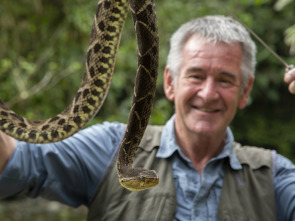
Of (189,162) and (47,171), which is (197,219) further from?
(47,171)

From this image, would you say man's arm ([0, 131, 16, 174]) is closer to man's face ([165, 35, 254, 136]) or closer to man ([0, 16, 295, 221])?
man ([0, 16, 295, 221])

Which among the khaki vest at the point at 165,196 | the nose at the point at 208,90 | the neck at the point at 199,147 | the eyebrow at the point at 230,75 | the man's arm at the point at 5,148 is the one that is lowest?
the khaki vest at the point at 165,196

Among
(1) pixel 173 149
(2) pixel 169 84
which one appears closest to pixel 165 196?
(1) pixel 173 149

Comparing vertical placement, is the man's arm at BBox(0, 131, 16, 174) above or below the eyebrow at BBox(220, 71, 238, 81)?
below

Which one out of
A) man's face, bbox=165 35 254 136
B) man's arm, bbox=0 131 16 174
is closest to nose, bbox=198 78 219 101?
man's face, bbox=165 35 254 136

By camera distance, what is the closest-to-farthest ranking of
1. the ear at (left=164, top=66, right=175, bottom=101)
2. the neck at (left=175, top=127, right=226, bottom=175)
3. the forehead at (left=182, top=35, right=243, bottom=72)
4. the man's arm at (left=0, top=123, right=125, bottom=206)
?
1. the man's arm at (left=0, top=123, right=125, bottom=206)
2. the forehead at (left=182, top=35, right=243, bottom=72)
3. the neck at (left=175, top=127, right=226, bottom=175)
4. the ear at (left=164, top=66, right=175, bottom=101)

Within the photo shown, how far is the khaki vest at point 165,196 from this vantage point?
2.54 meters

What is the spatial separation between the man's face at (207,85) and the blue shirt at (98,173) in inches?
7.9

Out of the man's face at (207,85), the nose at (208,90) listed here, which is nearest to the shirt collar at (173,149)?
the man's face at (207,85)

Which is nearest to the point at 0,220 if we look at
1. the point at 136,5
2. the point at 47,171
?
the point at 47,171

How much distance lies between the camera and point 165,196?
2566 millimetres

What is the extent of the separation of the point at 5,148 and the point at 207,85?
1.27 metres

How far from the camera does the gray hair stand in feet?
9.02

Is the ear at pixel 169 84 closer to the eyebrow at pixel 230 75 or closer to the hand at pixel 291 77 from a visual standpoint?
the eyebrow at pixel 230 75
